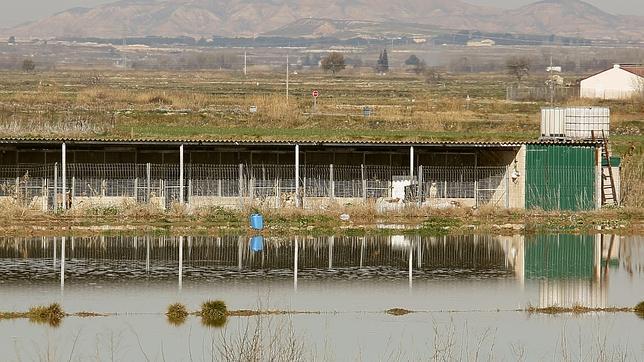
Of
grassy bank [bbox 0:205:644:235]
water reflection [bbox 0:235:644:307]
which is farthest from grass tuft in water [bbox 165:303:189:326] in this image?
grassy bank [bbox 0:205:644:235]

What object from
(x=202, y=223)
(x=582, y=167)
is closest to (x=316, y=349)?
(x=202, y=223)

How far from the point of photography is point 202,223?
1510 inches

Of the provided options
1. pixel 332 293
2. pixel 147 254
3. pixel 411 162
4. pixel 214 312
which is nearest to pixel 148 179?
pixel 411 162

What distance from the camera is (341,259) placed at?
31.6 metres

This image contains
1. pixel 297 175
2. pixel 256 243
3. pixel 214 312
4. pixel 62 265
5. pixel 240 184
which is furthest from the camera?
pixel 240 184

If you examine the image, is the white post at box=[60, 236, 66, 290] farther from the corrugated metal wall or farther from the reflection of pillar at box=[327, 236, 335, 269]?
the corrugated metal wall

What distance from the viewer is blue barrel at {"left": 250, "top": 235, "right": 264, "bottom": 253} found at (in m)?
33.4

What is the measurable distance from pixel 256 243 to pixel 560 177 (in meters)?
12.3

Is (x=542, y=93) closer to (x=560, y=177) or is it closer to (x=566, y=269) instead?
(x=560, y=177)

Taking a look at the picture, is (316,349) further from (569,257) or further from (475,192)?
(475,192)

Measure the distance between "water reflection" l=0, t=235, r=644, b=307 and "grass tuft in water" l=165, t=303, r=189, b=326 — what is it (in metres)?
4.33

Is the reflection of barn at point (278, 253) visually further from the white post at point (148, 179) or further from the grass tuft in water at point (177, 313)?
the white post at point (148, 179)

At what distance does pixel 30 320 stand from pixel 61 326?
0.78m

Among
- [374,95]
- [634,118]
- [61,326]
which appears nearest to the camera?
[61,326]
